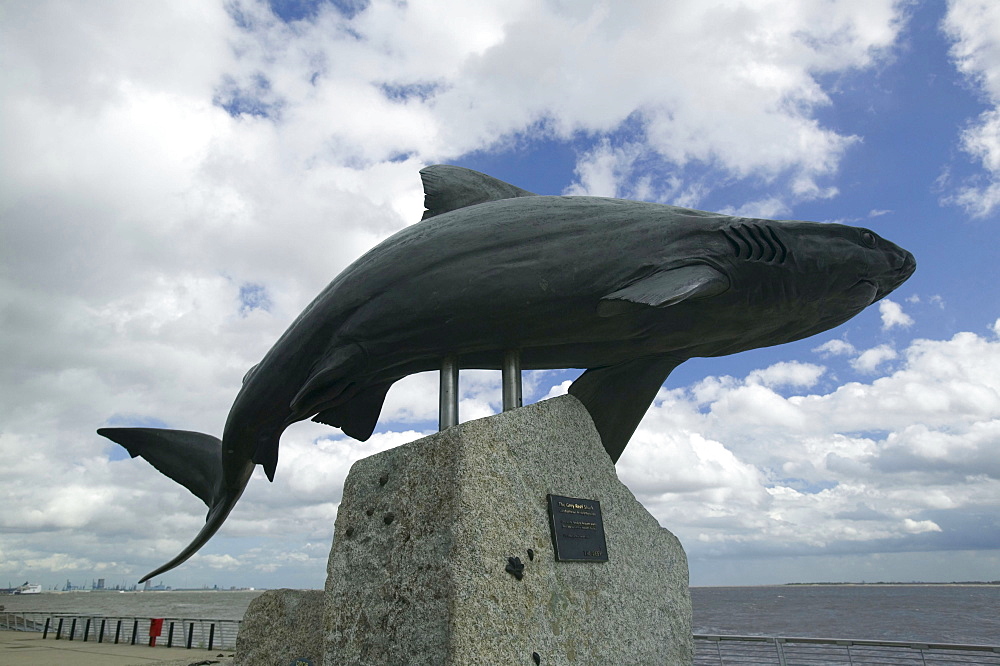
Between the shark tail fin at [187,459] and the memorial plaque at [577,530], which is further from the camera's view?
the shark tail fin at [187,459]

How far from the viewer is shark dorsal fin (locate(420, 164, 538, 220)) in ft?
20.9

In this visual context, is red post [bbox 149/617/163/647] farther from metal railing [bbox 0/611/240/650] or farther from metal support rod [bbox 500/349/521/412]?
metal support rod [bbox 500/349/521/412]

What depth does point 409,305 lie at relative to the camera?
215 inches

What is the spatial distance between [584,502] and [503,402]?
1120 mm

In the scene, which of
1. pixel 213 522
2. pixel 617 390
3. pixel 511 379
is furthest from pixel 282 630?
pixel 617 390

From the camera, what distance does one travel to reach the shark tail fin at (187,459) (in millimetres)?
7414

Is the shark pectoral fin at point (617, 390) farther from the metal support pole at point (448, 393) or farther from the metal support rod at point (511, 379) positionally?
the metal support pole at point (448, 393)

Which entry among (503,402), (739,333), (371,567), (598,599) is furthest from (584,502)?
(739,333)

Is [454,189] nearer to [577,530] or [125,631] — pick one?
[577,530]

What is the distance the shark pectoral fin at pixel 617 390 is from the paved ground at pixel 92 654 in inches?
402

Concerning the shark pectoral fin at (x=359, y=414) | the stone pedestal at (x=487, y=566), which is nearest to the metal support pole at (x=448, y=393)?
the stone pedestal at (x=487, y=566)

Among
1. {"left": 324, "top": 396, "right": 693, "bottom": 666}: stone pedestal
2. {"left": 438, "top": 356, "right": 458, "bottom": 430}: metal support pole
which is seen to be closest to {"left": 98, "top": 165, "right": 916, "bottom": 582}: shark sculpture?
{"left": 438, "top": 356, "right": 458, "bottom": 430}: metal support pole

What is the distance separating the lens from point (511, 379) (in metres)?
5.67

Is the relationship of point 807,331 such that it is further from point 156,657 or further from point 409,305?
point 156,657
